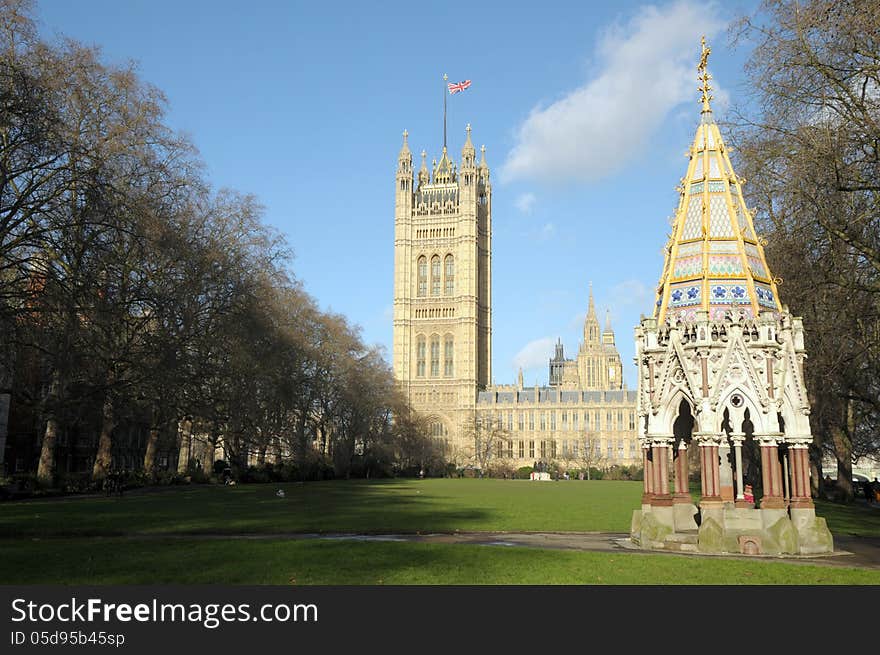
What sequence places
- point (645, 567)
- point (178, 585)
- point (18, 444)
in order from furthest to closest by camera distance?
1. point (18, 444)
2. point (645, 567)
3. point (178, 585)

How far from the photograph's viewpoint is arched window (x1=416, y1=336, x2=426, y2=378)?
14238 cm

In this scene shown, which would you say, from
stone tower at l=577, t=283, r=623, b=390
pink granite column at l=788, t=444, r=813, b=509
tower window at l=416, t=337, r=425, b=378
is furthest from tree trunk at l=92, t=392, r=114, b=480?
stone tower at l=577, t=283, r=623, b=390

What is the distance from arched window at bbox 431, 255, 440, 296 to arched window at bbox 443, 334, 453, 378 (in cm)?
794

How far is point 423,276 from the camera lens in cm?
14462

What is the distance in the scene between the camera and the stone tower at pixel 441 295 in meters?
140

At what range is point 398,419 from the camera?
94.6 metres

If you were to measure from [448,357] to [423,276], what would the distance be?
14.6m

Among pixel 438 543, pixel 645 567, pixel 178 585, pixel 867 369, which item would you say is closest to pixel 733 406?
pixel 645 567

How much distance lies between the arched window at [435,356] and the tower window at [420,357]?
1.53 metres

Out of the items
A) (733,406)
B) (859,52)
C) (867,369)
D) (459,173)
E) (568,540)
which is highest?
(459,173)

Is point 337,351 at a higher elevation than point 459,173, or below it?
below

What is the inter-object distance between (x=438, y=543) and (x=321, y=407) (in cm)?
5799

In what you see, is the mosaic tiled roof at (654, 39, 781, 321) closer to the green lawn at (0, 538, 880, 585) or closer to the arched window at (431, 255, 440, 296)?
the green lawn at (0, 538, 880, 585)

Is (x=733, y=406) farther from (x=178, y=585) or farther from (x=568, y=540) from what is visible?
(x=178, y=585)
